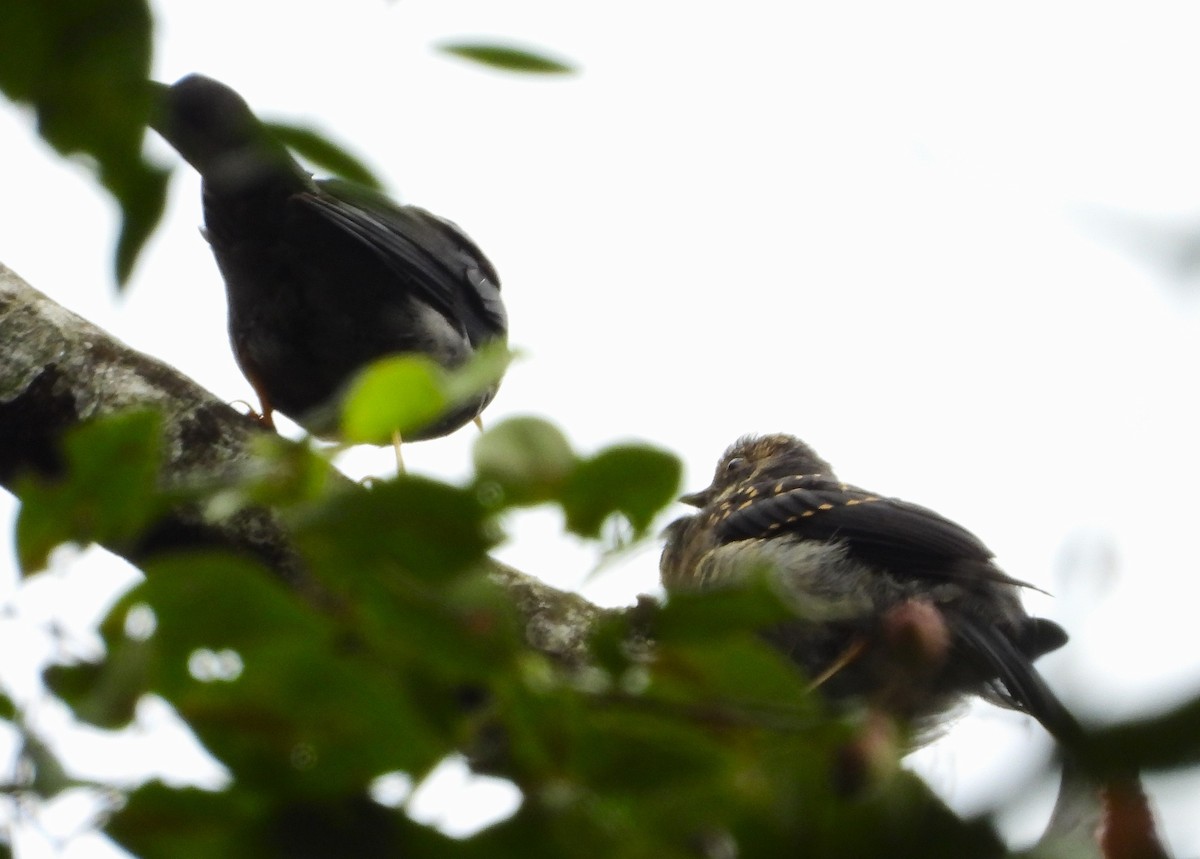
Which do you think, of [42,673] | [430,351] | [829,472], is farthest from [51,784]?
[829,472]

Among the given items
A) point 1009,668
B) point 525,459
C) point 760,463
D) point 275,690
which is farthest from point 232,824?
point 760,463

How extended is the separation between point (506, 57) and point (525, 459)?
32 centimetres

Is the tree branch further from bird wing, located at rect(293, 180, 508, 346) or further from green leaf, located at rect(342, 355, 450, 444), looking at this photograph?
green leaf, located at rect(342, 355, 450, 444)

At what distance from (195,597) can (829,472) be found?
5506mm

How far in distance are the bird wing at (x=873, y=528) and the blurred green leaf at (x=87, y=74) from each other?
343 cm

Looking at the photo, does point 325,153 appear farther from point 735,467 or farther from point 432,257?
point 735,467

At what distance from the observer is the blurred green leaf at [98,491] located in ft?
3.64

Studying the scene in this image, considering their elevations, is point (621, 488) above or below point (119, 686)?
above

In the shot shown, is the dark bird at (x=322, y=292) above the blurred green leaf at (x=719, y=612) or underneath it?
underneath

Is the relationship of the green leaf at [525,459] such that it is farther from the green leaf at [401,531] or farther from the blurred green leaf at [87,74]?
the blurred green leaf at [87,74]

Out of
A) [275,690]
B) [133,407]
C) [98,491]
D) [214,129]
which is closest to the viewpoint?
[275,690]

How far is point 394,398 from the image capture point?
1.06 m

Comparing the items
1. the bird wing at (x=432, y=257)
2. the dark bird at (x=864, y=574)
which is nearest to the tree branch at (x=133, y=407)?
the dark bird at (x=864, y=574)

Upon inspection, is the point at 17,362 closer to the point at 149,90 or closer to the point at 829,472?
the point at 149,90
